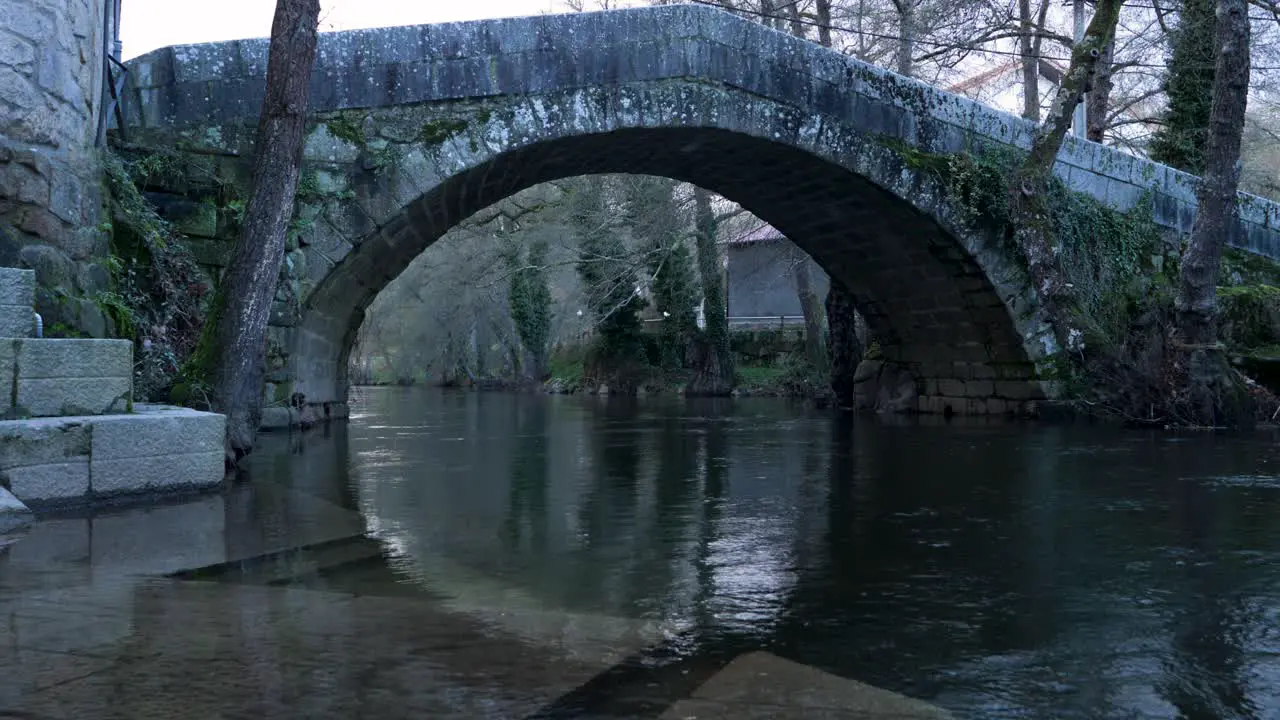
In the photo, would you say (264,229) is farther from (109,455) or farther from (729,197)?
(729,197)

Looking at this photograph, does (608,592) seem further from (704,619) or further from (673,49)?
(673,49)

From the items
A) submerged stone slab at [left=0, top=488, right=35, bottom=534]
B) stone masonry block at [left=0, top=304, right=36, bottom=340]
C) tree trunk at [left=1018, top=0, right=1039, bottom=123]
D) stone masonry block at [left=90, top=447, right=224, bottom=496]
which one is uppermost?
tree trunk at [left=1018, top=0, right=1039, bottom=123]

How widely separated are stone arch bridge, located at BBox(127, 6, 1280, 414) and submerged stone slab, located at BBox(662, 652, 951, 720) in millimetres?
7047

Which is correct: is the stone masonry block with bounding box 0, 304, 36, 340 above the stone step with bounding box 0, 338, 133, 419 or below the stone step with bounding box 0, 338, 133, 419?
above

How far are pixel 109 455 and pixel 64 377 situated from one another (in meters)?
0.41

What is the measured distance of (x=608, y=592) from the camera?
3.32 metres

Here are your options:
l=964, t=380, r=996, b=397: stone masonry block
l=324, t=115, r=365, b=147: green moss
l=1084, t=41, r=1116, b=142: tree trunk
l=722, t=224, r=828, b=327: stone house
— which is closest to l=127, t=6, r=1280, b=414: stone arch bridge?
l=324, t=115, r=365, b=147: green moss

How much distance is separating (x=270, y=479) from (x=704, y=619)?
4131 millimetres

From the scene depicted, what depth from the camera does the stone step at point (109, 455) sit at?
4.67m

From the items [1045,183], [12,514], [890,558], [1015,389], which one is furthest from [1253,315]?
[12,514]

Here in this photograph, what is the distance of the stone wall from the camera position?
5688mm

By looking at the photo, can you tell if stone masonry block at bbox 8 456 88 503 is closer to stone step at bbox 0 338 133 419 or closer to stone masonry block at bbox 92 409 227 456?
stone masonry block at bbox 92 409 227 456

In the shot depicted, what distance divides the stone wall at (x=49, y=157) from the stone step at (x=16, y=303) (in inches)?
32.4

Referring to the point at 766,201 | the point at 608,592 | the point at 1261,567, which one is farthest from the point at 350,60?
the point at 1261,567
